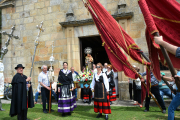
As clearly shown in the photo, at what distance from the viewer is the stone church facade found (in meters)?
8.46

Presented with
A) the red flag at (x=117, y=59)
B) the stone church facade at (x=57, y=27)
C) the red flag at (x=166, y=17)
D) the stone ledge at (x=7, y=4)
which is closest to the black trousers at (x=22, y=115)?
the red flag at (x=117, y=59)

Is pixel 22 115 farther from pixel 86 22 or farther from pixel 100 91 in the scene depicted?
pixel 86 22

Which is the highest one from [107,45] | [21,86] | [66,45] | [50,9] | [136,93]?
[50,9]

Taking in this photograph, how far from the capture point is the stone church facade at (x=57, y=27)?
27.8ft

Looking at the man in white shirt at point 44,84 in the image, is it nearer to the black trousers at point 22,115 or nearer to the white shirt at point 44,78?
the white shirt at point 44,78

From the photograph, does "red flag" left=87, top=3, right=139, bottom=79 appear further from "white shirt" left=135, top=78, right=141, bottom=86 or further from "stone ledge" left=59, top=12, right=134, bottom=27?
"stone ledge" left=59, top=12, right=134, bottom=27

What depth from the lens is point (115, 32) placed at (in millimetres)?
3768

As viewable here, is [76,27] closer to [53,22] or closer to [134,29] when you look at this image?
[53,22]

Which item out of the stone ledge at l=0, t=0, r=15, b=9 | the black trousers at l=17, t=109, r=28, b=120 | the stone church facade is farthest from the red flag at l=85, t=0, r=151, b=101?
the stone ledge at l=0, t=0, r=15, b=9

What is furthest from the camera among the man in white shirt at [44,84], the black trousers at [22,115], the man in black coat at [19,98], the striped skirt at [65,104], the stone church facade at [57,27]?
the stone church facade at [57,27]

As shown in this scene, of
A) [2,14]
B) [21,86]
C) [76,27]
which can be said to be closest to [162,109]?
[21,86]

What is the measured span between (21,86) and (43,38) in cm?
594

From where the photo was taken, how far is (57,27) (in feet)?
32.7

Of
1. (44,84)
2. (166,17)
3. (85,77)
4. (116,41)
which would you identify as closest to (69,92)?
(44,84)
